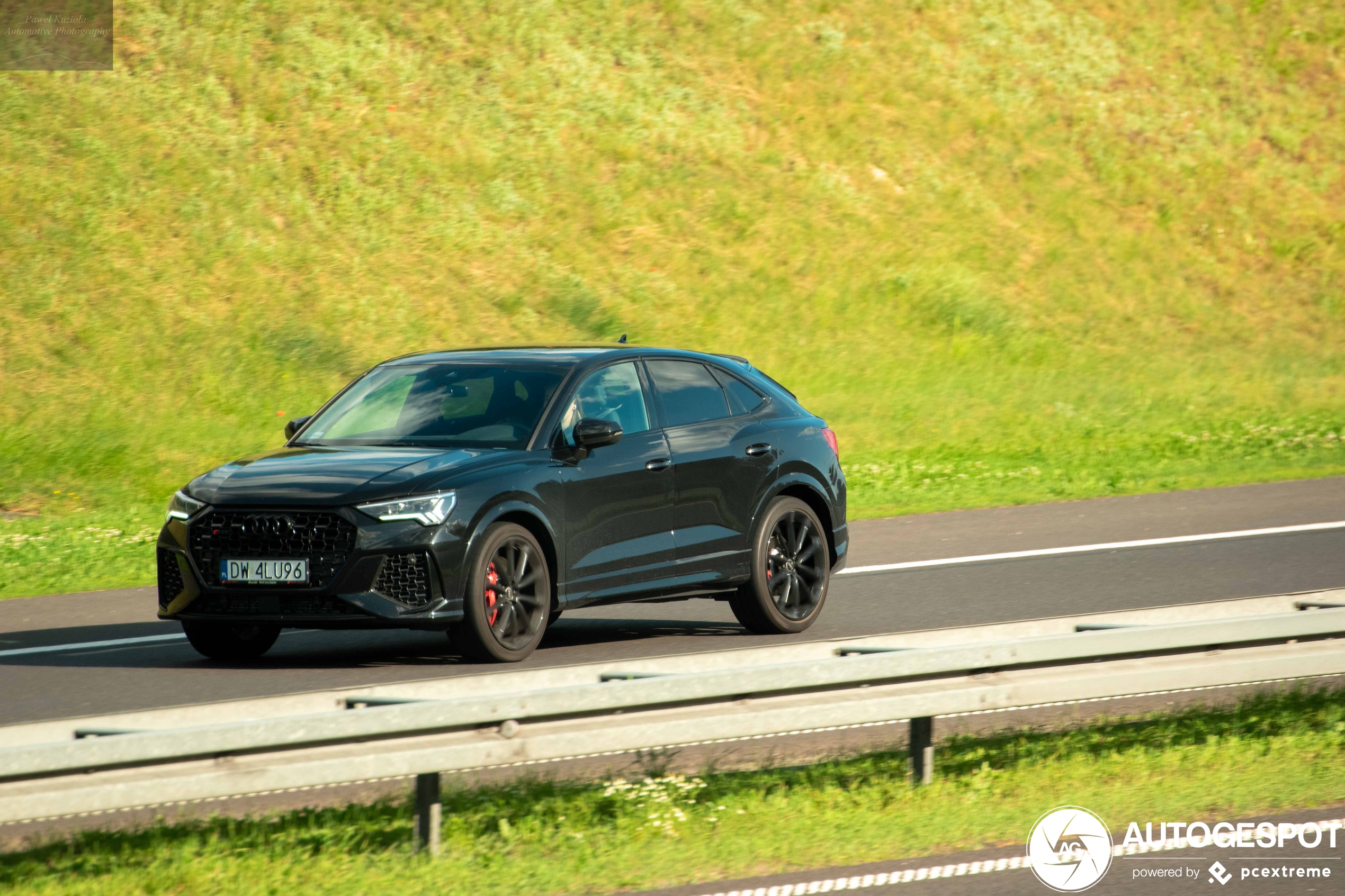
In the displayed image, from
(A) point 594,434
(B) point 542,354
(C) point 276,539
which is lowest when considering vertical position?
(C) point 276,539

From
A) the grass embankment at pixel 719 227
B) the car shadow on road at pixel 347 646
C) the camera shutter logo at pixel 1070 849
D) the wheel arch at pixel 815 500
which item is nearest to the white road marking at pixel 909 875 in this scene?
the camera shutter logo at pixel 1070 849

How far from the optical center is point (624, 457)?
33.0ft

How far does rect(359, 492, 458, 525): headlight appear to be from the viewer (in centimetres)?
894

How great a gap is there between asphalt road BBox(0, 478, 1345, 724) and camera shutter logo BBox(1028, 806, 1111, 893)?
11.8ft

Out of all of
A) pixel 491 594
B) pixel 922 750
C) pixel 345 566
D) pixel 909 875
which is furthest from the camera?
pixel 491 594

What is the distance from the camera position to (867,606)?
476 inches

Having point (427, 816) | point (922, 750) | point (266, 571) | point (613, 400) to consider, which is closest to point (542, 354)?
point (613, 400)

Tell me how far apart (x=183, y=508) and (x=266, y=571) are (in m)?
0.67

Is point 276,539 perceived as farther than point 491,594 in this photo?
No

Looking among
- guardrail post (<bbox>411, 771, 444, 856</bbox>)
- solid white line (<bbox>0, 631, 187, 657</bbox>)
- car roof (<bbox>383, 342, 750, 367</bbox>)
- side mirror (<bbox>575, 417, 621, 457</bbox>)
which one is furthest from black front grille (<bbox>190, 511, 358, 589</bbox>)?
guardrail post (<bbox>411, 771, 444, 856</bbox>)

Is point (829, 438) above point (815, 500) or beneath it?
above

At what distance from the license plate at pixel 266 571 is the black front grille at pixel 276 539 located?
0.08ft

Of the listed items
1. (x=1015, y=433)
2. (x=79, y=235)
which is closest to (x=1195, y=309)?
(x=1015, y=433)

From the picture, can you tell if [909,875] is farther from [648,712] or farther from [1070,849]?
[648,712]
